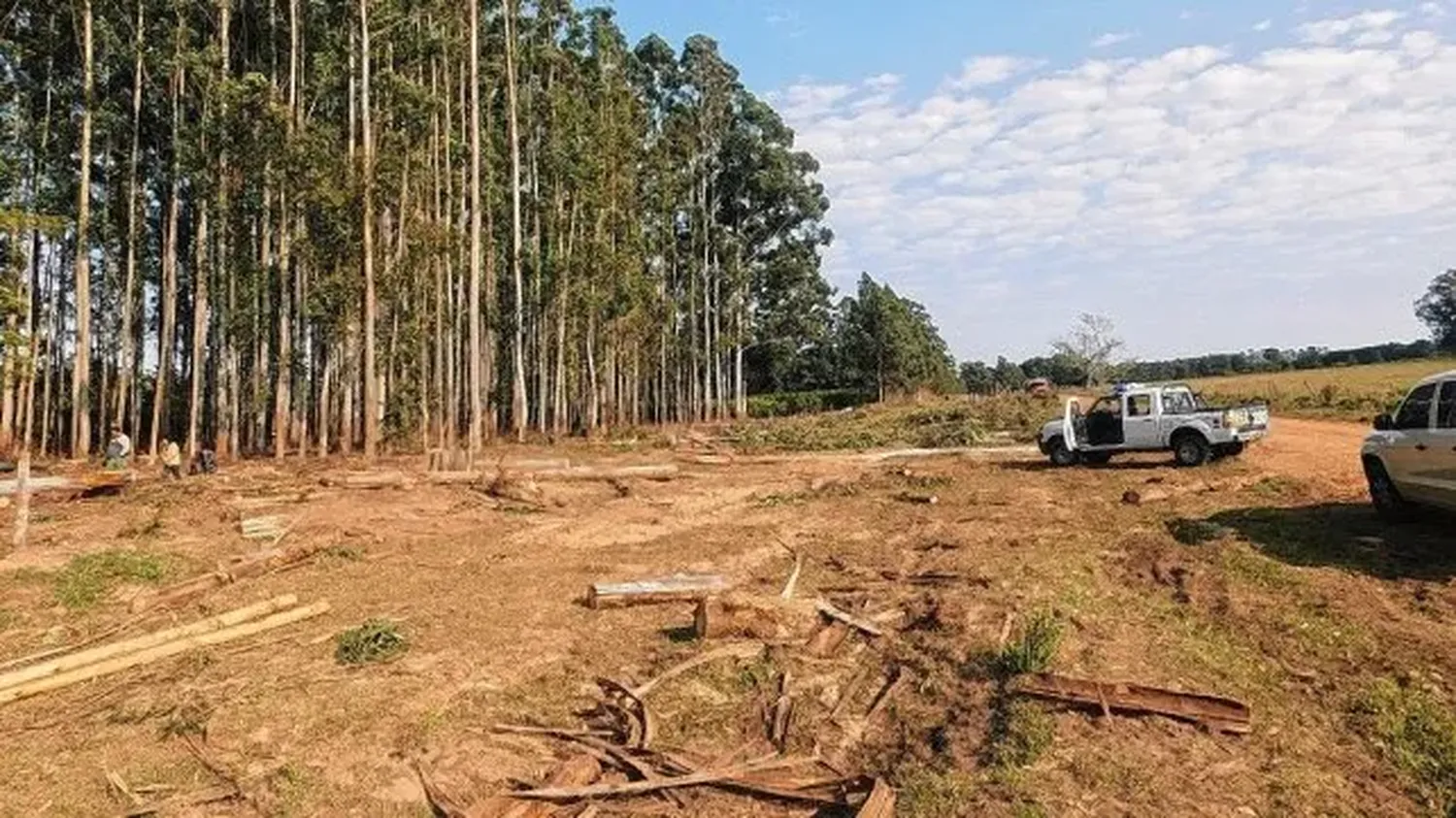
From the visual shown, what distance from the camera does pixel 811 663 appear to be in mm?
8484

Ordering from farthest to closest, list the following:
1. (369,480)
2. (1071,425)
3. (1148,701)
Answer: (1071,425) → (369,480) → (1148,701)

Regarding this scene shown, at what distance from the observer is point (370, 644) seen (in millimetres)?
8984

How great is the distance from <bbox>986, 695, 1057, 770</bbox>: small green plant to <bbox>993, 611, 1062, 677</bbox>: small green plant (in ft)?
1.46

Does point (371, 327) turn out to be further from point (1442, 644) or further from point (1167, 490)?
point (1442, 644)

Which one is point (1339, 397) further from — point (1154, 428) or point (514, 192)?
point (514, 192)

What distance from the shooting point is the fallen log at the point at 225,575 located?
10.9m

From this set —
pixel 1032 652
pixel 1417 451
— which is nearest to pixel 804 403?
pixel 1417 451

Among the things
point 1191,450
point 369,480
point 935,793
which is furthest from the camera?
point 1191,450

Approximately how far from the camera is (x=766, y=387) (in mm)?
75438

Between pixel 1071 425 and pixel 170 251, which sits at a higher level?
pixel 170 251

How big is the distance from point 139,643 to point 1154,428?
1847 cm

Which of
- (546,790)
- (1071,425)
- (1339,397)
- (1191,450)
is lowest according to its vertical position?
(546,790)

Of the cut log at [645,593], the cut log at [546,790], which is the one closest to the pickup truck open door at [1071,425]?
the cut log at [645,593]

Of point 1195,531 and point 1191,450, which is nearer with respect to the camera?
point 1195,531
